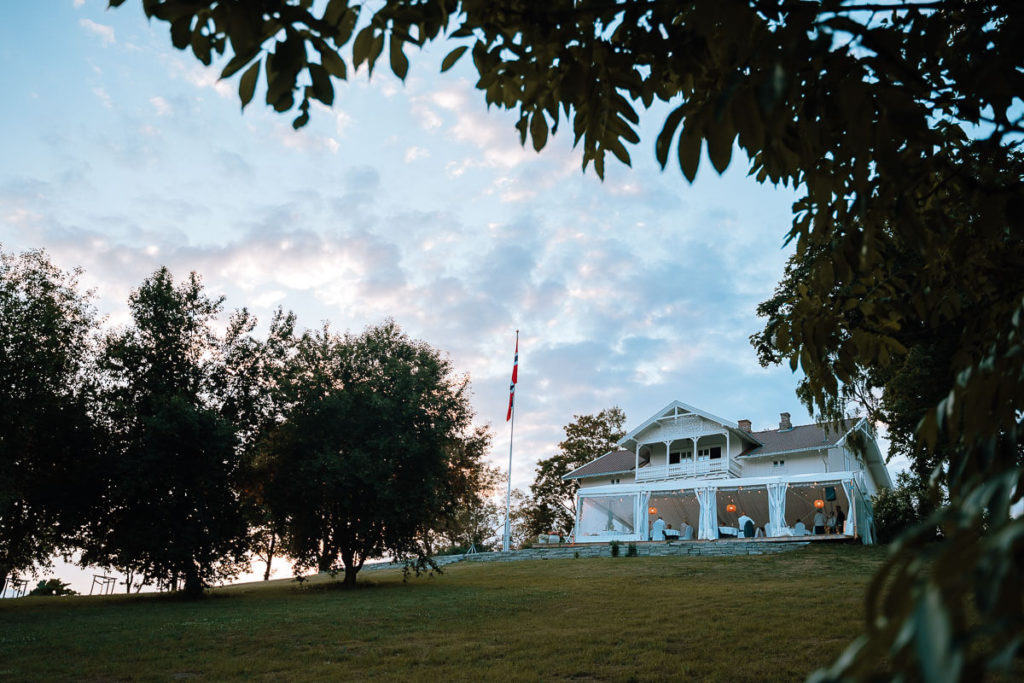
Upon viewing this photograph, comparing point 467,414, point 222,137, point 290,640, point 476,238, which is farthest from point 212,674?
point 467,414

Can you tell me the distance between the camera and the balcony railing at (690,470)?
37.1m

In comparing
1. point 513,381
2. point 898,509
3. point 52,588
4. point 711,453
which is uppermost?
point 513,381

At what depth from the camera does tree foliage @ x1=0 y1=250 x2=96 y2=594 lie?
20.8 metres

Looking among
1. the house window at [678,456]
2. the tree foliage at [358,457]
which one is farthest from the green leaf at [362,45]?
the house window at [678,456]

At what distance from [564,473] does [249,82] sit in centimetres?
5167

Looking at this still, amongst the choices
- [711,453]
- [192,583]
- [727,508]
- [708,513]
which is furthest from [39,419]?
[711,453]

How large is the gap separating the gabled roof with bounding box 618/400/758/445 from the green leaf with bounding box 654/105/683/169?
38612 millimetres

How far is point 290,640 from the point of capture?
10914 millimetres

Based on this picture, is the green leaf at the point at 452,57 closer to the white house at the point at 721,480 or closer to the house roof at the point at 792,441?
the white house at the point at 721,480

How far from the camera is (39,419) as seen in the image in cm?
2172

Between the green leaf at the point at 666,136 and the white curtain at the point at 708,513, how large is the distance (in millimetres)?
A: 34041

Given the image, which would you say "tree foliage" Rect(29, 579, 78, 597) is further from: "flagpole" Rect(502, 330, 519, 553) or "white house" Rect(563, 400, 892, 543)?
"white house" Rect(563, 400, 892, 543)

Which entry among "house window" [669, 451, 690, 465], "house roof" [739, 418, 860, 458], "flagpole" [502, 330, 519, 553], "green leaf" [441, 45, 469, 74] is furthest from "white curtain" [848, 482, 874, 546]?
"green leaf" [441, 45, 469, 74]

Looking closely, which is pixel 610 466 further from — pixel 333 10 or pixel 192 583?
pixel 333 10
